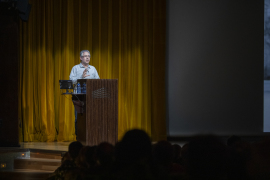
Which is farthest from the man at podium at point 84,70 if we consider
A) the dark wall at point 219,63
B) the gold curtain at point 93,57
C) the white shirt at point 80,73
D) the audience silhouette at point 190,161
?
the audience silhouette at point 190,161

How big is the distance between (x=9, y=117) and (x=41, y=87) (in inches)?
38.3

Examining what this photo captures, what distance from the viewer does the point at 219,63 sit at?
4988 millimetres

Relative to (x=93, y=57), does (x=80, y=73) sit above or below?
below

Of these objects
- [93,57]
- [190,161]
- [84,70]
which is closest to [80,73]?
[84,70]

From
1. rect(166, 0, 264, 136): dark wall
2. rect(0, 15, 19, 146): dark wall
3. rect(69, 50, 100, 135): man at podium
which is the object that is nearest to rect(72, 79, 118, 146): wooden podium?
rect(69, 50, 100, 135): man at podium

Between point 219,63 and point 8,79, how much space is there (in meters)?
3.17

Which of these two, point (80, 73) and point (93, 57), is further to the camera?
point (93, 57)

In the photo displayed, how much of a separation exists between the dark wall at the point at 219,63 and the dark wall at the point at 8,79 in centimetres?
238

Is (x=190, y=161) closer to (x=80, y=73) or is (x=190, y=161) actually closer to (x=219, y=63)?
(x=80, y=73)

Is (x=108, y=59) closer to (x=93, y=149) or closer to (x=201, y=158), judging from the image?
(x=93, y=149)

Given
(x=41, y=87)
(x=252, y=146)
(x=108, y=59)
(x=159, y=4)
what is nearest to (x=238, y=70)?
(x=159, y=4)

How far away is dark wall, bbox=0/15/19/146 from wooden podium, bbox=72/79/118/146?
4.25 feet

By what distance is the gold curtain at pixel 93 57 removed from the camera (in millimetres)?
4879

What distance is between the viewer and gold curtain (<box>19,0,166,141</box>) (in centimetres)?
488
